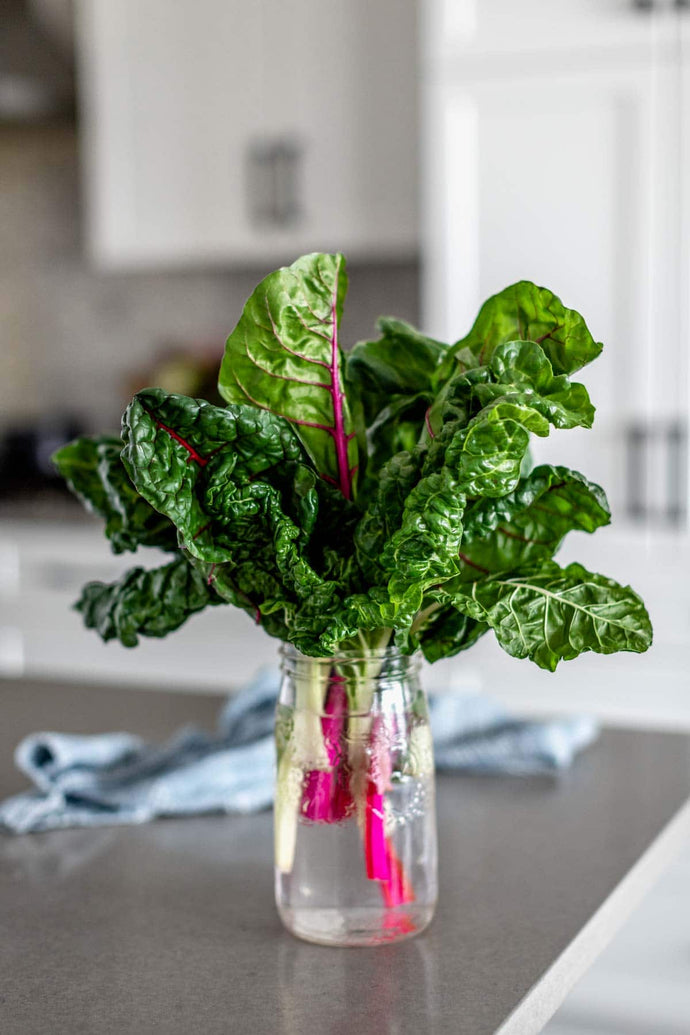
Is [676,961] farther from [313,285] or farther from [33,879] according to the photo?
[313,285]

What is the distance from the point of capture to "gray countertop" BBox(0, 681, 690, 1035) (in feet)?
2.66

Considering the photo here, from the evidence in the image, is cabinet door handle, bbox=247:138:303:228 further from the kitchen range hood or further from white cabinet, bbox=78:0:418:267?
the kitchen range hood

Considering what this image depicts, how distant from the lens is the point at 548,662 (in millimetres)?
810

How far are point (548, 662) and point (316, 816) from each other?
19 cm

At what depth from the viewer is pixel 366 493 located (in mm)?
889

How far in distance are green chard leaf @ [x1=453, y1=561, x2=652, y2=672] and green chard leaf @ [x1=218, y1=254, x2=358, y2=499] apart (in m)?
0.12

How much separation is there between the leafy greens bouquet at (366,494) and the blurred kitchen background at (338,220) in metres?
0.86

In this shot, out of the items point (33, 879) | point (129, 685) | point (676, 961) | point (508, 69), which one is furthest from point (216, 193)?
point (33, 879)

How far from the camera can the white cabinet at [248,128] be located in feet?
A: 9.63

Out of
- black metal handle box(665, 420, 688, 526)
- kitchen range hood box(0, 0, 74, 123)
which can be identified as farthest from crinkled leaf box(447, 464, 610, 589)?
kitchen range hood box(0, 0, 74, 123)

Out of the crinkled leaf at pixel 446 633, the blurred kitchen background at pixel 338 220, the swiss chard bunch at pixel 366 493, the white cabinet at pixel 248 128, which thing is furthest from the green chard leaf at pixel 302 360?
the white cabinet at pixel 248 128

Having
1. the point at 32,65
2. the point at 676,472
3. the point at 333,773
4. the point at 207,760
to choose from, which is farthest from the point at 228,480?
the point at 32,65

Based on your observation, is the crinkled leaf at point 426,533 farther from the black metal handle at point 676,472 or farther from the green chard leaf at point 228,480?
the black metal handle at point 676,472

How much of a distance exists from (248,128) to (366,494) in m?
2.37
